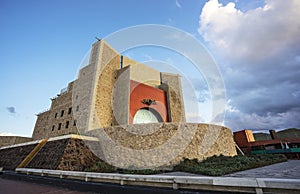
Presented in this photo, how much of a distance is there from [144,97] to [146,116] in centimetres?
239

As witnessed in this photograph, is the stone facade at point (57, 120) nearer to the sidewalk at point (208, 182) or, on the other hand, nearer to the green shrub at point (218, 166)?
the green shrub at point (218, 166)

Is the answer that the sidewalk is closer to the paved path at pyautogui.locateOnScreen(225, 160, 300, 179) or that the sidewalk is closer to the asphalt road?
the asphalt road

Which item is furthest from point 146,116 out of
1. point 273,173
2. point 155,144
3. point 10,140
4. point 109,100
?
point 10,140

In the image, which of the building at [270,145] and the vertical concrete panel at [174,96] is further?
the vertical concrete panel at [174,96]

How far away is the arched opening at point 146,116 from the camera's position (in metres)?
18.2

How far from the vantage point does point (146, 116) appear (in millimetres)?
19234

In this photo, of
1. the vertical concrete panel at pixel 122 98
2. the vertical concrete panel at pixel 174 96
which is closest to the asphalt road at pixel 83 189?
the vertical concrete panel at pixel 122 98

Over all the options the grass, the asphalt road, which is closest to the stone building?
the grass

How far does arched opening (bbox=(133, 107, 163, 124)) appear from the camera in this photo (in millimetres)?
18212

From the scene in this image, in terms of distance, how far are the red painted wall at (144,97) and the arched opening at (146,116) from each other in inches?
15.9

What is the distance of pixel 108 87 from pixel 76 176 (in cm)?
1438

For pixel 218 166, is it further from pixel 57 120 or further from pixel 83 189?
pixel 57 120

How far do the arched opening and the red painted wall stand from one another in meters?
0.40

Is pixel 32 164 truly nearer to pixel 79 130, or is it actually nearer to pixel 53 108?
pixel 79 130
